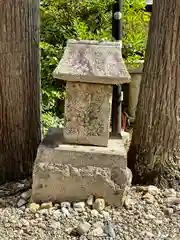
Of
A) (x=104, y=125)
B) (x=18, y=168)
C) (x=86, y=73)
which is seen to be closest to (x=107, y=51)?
(x=86, y=73)

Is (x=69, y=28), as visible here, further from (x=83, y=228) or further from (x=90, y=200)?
(x=83, y=228)

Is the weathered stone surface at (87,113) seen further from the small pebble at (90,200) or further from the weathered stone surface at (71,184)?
the small pebble at (90,200)

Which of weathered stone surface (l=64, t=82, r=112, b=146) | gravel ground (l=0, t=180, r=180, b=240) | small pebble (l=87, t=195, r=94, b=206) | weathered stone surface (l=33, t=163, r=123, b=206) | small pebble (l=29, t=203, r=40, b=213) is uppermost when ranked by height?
weathered stone surface (l=64, t=82, r=112, b=146)

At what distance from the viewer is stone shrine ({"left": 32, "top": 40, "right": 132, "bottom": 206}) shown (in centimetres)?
212

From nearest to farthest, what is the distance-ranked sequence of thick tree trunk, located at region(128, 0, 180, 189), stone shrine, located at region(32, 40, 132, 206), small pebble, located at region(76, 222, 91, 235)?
small pebble, located at region(76, 222, 91, 235) < stone shrine, located at region(32, 40, 132, 206) < thick tree trunk, located at region(128, 0, 180, 189)

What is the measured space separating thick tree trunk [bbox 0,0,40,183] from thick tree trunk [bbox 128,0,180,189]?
84 cm

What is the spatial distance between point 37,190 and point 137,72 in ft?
11.8

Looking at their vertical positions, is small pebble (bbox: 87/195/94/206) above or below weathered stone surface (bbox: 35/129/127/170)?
below

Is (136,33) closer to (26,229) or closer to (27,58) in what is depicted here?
(27,58)

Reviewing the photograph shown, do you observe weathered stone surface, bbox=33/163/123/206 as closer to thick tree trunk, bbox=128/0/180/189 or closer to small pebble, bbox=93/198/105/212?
small pebble, bbox=93/198/105/212

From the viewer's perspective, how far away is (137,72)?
541cm

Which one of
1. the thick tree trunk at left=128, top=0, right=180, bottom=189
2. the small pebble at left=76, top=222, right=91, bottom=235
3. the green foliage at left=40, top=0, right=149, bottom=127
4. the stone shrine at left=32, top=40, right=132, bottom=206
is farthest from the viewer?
the green foliage at left=40, top=0, right=149, bottom=127

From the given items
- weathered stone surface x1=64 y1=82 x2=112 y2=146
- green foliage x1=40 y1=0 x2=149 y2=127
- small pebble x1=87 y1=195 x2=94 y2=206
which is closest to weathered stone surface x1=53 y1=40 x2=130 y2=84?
weathered stone surface x1=64 y1=82 x2=112 y2=146

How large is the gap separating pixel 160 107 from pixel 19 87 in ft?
3.48
